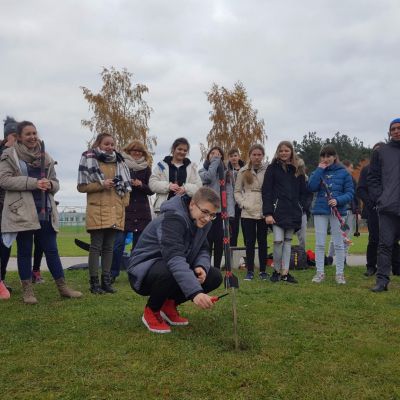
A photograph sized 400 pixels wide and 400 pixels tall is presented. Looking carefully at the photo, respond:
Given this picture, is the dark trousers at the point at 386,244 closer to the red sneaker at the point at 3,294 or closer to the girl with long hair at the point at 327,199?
the girl with long hair at the point at 327,199

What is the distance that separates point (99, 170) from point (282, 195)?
2857 mm

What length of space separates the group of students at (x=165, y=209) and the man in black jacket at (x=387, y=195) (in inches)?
30.4

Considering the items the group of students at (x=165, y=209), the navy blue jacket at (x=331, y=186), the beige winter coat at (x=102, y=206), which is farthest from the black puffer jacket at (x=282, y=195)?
the beige winter coat at (x=102, y=206)

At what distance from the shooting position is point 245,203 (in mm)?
8086

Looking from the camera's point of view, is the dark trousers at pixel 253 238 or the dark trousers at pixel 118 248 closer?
the dark trousers at pixel 118 248

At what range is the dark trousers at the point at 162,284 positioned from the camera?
14.6ft

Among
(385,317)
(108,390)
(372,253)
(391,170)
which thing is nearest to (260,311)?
(385,317)

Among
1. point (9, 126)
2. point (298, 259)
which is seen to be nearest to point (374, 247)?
point (298, 259)

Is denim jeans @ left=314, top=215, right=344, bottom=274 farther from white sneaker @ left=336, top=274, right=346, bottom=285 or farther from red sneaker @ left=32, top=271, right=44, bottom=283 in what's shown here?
red sneaker @ left=32, top=271, right=44, bottom=283

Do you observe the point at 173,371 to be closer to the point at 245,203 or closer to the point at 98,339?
the point at 98,339

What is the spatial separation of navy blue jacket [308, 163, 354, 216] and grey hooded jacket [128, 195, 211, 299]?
11.1 feet

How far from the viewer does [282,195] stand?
7.67 m

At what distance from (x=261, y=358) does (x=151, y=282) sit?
129cm

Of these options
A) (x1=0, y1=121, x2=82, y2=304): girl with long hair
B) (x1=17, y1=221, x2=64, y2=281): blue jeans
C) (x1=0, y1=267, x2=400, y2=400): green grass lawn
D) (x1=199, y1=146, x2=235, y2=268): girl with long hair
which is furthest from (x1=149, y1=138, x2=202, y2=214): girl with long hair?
(x1=0, y1=267, x2=400, y2=400): green grass lawn
